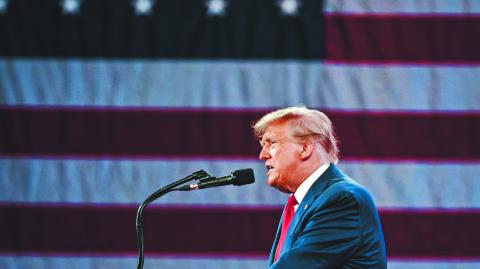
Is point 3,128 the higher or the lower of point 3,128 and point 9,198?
the higher

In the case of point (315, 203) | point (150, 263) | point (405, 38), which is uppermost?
point (405, 38)

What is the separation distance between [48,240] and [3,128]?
2.15 ft

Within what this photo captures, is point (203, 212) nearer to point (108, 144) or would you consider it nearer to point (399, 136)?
point (108, 144)

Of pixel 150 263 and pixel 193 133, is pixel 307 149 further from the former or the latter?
pixel 150 263

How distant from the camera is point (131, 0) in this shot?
→ 4.10 meters

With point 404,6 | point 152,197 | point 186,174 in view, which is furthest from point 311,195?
point 404,6

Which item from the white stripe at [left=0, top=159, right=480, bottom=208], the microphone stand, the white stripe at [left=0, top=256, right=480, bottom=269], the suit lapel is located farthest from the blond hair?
the white stripe at [left=0, top=256, right=480, bottom=269]

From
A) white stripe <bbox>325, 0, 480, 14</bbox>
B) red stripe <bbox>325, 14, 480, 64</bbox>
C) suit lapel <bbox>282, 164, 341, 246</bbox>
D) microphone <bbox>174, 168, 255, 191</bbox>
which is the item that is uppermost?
white stripe <bbox>325, 0, 480, 14</bbox>

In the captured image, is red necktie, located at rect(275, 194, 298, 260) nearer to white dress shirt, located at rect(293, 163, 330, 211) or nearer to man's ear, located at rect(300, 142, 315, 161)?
white dress shirt, located at rect(293, 163, 330, 211)

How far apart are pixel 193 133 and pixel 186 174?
0.22 meters

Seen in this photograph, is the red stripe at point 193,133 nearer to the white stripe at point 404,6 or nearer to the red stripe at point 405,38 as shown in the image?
the red stripe at point 405,38

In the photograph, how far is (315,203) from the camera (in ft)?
7.37

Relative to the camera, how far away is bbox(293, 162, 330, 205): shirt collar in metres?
2.39

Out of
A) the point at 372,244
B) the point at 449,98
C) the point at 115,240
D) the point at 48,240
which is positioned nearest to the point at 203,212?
the point at 115,240
